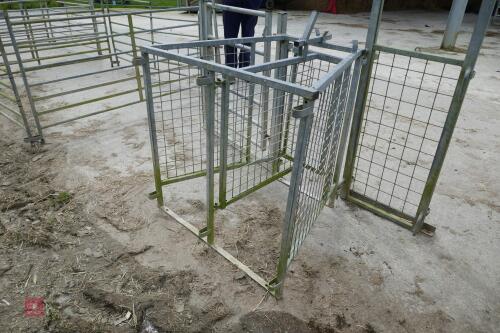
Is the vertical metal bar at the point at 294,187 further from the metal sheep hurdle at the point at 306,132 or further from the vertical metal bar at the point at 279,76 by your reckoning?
the vertical metal bar at the point at 279,76

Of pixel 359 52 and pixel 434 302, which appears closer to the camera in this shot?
pixel 434 302

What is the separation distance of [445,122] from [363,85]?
1.96 ft

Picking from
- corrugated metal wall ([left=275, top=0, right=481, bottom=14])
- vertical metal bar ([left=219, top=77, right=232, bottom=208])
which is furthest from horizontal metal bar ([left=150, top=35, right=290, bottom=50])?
corrugated metal wall ([left=275, top=0, right=481, bottom=14])

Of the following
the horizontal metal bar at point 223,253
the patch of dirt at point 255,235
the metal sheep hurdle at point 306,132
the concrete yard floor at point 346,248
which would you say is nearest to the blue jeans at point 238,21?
the metal sheep hurdle at point 306,132

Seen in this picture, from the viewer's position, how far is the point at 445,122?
7.57 feet

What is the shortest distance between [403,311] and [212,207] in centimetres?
131

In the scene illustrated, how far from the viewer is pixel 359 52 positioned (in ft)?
7.64

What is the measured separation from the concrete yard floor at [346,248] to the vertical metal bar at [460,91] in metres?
0.30

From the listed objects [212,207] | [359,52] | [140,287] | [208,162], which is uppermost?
[359,52]

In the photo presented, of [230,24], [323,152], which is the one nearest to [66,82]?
[230,24]

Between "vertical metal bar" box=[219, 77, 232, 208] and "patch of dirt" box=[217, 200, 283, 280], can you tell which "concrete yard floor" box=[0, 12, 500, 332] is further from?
"vertical metal bar" box=[219, 77, 232, 208]

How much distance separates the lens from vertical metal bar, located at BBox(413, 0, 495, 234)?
6.51 ft

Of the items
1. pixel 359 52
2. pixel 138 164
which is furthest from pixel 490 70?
pixel 138 164

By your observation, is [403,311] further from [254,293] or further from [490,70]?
[490,70]
